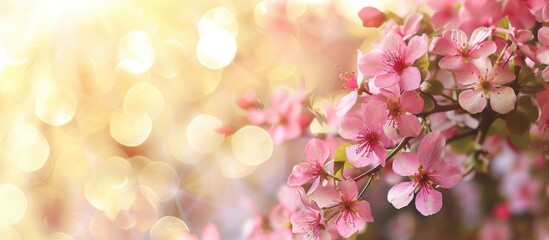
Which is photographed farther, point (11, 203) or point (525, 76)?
point (11, 203)

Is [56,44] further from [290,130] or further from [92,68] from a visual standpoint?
[290,130]

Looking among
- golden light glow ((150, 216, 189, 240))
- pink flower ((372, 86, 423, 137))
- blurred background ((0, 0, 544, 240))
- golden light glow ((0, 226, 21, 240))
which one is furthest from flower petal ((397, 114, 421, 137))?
golden light glow ((0, 226, 21, 240))

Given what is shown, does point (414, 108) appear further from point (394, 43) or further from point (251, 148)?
point (251, 148)

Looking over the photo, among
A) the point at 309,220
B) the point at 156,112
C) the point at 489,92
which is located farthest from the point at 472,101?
the point at 156,112

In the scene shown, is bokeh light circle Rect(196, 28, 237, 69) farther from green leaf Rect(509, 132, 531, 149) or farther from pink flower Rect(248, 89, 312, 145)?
green leaf Rect(509, 132, 531, 149)

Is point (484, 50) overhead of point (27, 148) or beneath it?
overhead

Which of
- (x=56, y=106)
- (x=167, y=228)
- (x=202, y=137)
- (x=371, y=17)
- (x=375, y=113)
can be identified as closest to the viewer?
(x=375, y=113)
